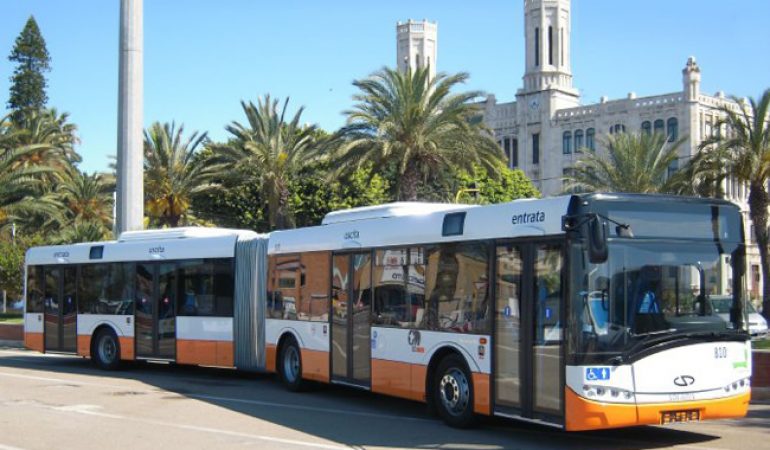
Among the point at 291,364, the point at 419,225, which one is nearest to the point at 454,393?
the point at 419,225

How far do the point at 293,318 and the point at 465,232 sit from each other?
5447 millimetres

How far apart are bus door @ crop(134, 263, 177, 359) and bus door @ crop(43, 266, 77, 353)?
229cm

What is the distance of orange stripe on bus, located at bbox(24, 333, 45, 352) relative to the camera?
873 inches

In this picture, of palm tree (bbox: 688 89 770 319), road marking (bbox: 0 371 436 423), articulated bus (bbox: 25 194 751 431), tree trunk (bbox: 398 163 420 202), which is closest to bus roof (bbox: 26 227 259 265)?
articulated bus (bbox: 25 194 751 431)

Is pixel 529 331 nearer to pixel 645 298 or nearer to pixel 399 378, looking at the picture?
pixel 645 298

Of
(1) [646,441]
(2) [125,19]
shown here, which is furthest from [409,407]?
(2) [125,19]

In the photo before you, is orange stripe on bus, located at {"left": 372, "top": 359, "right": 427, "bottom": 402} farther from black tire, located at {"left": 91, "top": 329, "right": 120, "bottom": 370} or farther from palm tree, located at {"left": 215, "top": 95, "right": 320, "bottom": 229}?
palm tree, located at {"left": 215, "top": 95, "right": 320, "bottom": 229}

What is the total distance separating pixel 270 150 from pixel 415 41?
77137 millimetres

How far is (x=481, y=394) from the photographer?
11.5 meters

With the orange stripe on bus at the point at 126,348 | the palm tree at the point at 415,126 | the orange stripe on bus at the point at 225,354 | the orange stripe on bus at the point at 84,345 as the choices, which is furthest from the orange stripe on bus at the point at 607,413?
the palm tree at the point at 415,126

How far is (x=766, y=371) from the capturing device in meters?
15.3

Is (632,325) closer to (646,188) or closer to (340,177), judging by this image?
(340,177)

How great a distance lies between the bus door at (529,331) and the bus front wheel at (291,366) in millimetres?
5963

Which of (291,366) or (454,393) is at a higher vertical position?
(454,393)
